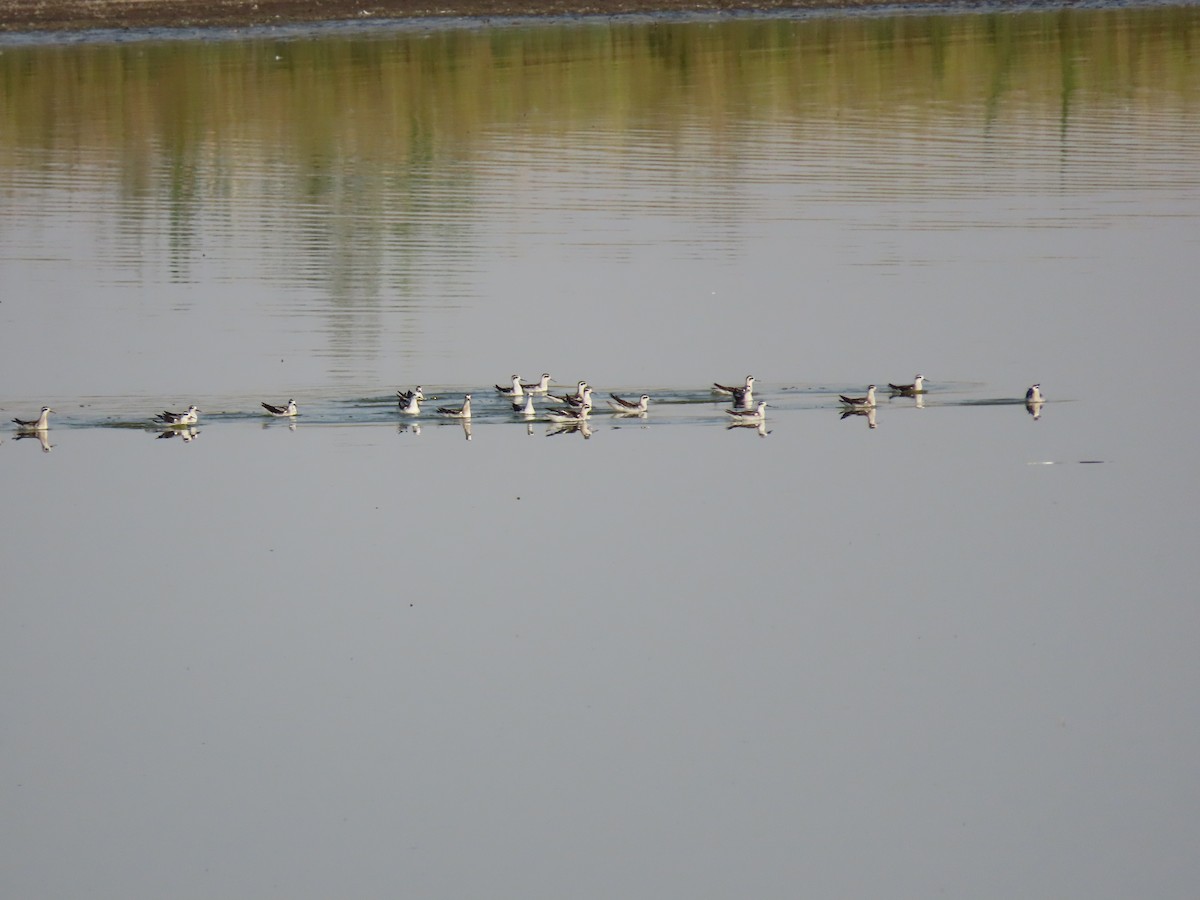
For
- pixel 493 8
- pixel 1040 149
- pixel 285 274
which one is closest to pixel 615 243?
pixel 285 274

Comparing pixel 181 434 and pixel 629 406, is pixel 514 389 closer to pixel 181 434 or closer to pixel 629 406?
pixel 629 406

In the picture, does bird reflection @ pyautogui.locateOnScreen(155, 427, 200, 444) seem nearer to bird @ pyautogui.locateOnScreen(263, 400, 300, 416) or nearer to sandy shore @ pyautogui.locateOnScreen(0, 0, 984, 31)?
bird @ pyautogui.locateOnScreen(263, 400, 300, 416)

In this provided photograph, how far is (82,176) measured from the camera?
4228 cm

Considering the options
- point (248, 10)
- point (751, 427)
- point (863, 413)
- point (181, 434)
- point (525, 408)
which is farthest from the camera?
point (248, 10)

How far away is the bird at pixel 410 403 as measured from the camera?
22.7 m

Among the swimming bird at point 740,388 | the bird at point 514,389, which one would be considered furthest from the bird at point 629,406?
the bird at point 514,389

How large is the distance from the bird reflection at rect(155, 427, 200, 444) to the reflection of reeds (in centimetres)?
1706

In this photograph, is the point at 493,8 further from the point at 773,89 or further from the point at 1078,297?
the point at 1078,297

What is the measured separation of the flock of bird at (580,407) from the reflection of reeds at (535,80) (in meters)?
16.9

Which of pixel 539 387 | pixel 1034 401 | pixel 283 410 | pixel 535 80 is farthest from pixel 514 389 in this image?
pixel 535 80

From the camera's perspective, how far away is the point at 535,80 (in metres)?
51.3

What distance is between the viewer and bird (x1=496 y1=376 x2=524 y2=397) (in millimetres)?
23422

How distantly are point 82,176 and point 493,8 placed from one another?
23185 mm

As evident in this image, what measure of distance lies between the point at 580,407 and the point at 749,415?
1821mm
